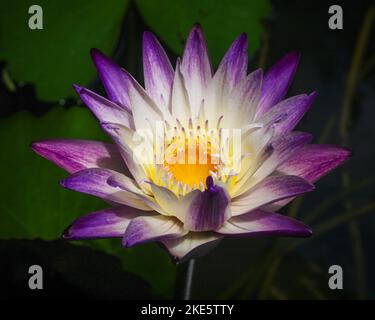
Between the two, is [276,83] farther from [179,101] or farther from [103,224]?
[103,224]

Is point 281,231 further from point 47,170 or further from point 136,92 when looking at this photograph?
point 47,170

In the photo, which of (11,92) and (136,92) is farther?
(11,92)

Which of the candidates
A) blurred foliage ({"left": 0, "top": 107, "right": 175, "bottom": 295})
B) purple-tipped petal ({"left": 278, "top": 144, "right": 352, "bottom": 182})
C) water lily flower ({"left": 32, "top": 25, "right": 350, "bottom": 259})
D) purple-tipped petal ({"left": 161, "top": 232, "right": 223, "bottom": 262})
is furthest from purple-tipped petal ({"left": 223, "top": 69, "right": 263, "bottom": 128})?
blurred foliage ({"left": 0, "top": 107, "right": 175, "bottom": 295})

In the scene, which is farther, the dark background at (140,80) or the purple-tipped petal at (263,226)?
the dark background at (140,80)

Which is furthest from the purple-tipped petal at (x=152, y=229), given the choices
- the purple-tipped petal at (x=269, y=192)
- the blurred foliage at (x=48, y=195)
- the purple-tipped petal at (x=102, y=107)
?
the blurred foliage at (x=48, y=195)

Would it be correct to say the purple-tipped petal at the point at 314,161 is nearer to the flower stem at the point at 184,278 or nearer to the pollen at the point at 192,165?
the pollen at the point at 192,165
